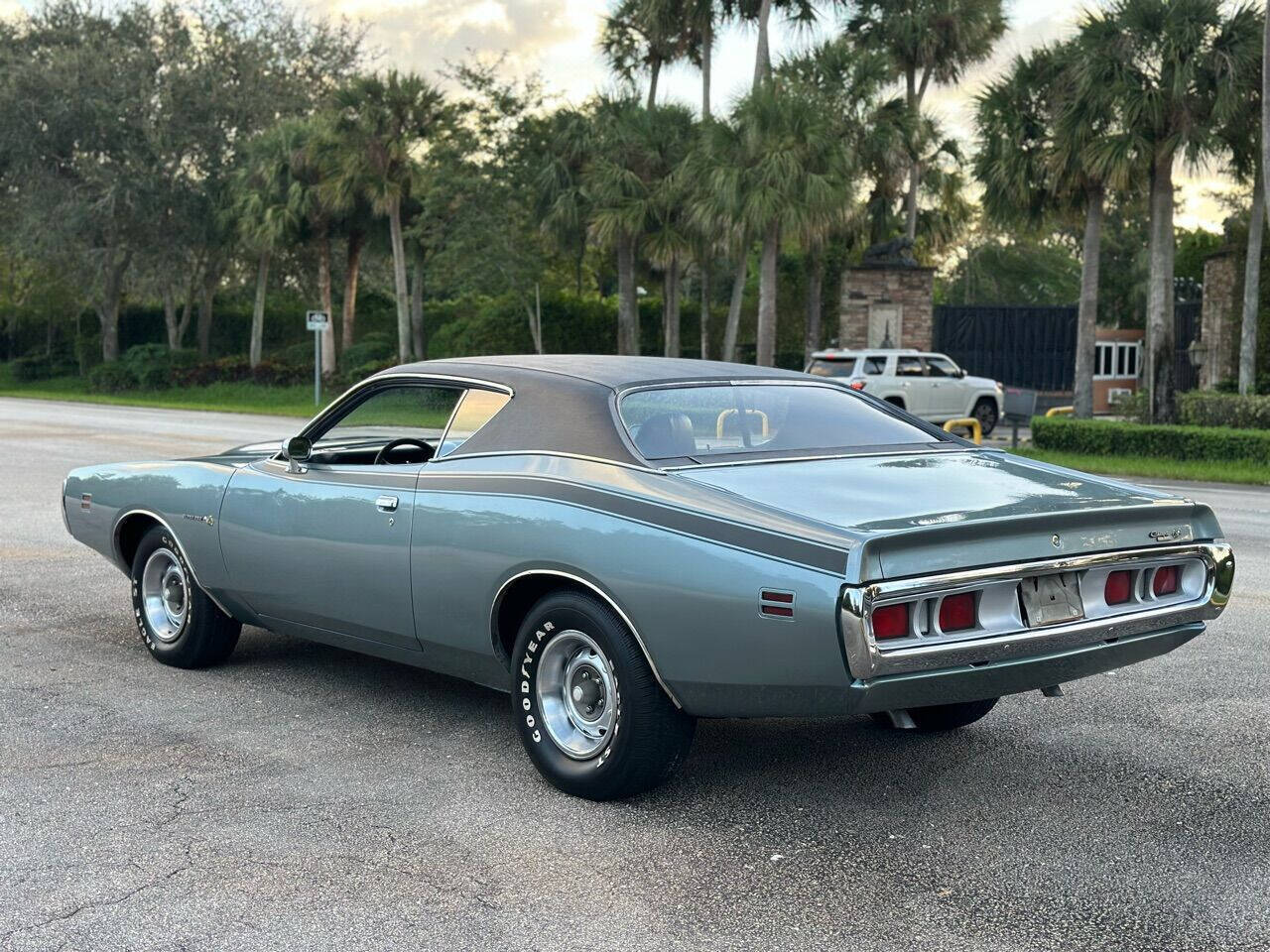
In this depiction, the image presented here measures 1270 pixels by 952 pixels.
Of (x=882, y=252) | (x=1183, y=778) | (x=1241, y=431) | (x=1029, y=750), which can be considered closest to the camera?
(x=1183, y=778)

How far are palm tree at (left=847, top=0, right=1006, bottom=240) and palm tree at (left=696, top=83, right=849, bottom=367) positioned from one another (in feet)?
28.4

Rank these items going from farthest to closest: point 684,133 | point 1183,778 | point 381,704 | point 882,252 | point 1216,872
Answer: point 684,133 < point 882,252 < point 381,704 < point 1183,778 < point 1216,872

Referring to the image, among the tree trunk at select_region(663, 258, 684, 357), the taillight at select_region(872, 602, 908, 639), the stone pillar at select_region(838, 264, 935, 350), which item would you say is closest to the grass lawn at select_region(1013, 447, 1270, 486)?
the stone pillar at select_region(838, 264, 935, 350)

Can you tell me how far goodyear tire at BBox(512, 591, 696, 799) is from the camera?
4.53m

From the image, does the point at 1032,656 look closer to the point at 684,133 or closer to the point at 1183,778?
the point at 1183,778

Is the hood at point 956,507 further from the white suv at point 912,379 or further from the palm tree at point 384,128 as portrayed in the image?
the palm tree at point 384,128

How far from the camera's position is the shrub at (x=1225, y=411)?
863 inches

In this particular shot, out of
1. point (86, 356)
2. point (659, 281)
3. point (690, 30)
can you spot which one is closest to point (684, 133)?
point (690, 30)

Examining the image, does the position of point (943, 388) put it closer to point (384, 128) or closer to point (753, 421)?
point (384, 128)

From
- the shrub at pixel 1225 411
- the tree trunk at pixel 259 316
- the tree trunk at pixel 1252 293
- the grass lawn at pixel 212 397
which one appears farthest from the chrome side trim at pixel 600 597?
the tree trunk at pixel 259 316

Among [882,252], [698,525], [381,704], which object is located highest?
[882,252]

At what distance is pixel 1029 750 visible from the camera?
5.42 m

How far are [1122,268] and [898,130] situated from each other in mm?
23004

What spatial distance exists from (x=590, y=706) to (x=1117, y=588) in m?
1.75
